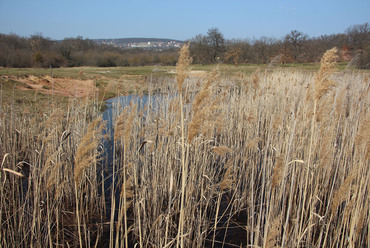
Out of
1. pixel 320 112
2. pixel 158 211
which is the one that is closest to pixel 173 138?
pixel 158 211

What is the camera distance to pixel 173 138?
3.57 metres

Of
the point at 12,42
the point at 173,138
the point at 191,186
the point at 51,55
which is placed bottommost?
the point at 191,186

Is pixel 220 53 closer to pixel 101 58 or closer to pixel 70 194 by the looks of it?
pixel 101 58

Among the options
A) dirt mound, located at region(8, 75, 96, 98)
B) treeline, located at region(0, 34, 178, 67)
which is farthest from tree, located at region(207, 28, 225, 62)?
dirt mound, located at region(8, 75, 96, 98)

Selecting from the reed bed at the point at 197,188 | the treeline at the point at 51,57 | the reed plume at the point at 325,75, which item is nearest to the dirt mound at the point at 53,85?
the reed bed at the point at 197,188

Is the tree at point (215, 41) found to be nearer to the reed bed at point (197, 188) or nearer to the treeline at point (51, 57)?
the treeline at point (51, 57)

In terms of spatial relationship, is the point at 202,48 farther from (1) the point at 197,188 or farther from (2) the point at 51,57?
A: (1) the point at 197,188

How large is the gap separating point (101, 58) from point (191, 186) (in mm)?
36255

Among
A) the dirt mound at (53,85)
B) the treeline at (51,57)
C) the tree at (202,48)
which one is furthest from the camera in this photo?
the tree at (202,48)

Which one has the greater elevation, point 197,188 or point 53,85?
point 53,85

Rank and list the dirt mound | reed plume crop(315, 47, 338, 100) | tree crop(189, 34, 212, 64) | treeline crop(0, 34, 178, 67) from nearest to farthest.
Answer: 1. reed plume crop(315, 47, 338, 100)
2. the dirt mound
3. treeline crop(0, 34, 178, 67)
4. tree crop(189, 34, 212, 64)

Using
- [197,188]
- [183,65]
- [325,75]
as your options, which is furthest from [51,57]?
[325,75]

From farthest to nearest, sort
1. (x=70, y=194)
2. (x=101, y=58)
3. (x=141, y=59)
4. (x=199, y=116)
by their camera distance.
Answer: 1. (x=141, y=59)
2. (x=101, y=58)
3. (x=70, y=194)
4. (x=199, y=116)

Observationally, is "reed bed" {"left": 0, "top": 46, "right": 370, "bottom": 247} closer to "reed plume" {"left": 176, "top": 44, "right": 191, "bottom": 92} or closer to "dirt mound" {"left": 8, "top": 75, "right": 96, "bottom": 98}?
"reed plume" {"left": 176, "top": 44, "right": 191, "bottom": 92}
